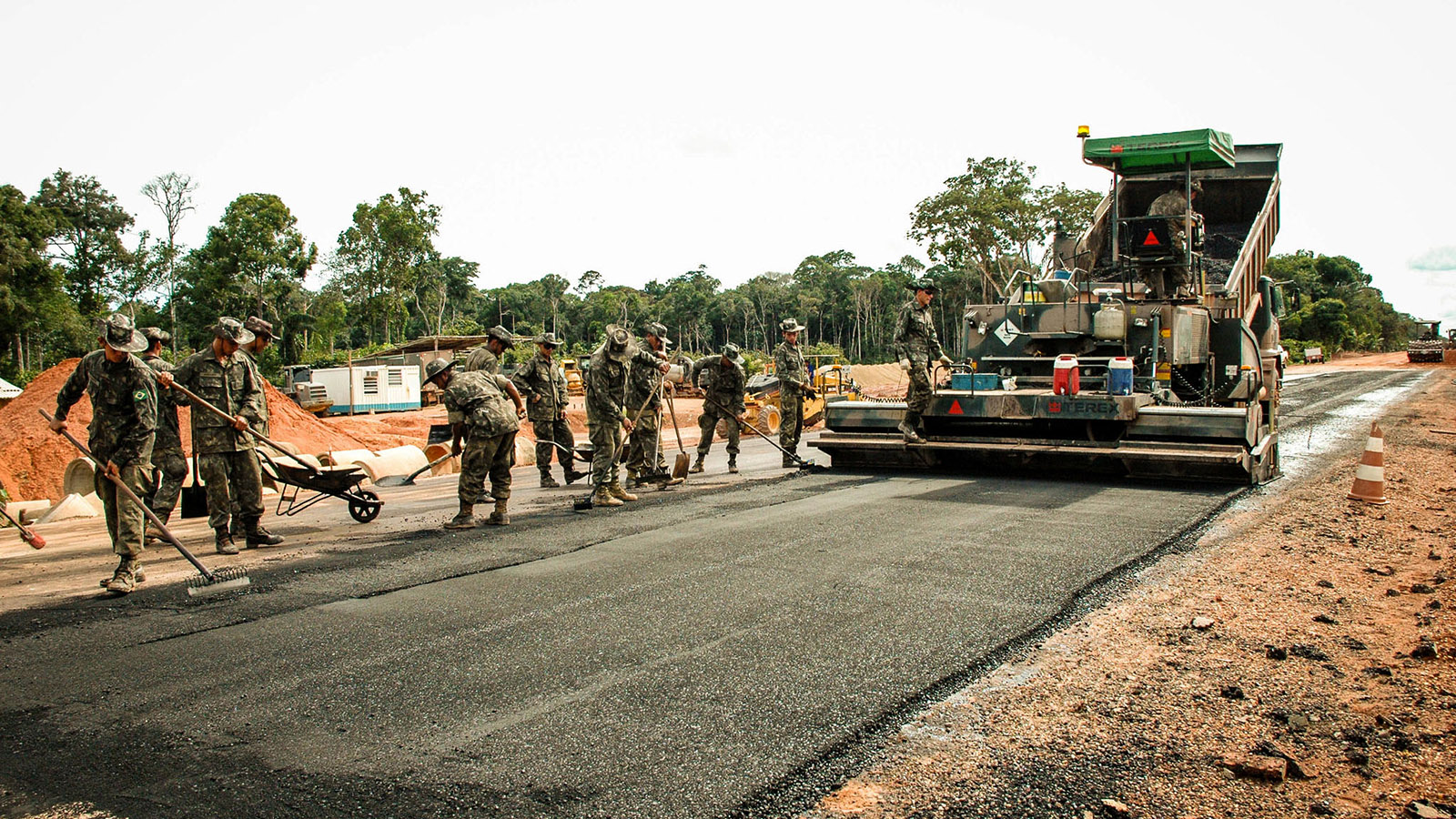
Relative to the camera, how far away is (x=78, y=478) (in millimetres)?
11750

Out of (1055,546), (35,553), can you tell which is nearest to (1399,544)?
(1055,546)

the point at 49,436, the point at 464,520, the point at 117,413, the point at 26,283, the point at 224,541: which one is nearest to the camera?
the point at 117,413

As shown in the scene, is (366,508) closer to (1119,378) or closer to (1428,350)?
(1119,378)

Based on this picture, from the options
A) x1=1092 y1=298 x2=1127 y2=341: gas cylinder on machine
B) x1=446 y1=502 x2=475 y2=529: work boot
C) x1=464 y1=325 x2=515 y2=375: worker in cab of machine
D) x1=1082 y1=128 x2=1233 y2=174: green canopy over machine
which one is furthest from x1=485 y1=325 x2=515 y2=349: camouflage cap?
x1=1082 y1=128 x2=1233 y2=174: green canopy over machine

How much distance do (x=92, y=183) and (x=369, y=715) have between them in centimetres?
5460

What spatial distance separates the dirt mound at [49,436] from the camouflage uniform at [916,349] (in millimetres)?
9577

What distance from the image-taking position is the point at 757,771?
10.7ft

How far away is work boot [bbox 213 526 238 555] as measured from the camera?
24.6 feet

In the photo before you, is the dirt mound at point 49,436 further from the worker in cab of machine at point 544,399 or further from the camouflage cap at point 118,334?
the camouflage cap at point 118,334

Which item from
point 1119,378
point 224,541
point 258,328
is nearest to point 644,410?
point 258,328

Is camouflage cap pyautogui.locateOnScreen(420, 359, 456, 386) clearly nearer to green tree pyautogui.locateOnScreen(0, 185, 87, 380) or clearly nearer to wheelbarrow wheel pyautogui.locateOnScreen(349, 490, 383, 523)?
wheelbarrow wheel pyautogui.locateOnScreen(349, 490, 383, 523)

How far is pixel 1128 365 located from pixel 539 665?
7.31 meters

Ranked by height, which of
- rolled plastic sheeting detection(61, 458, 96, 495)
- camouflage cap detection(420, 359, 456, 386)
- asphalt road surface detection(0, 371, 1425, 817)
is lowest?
asphalt road surface detection(0, 371, 1425, 817)

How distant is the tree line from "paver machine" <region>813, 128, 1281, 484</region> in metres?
1.01
